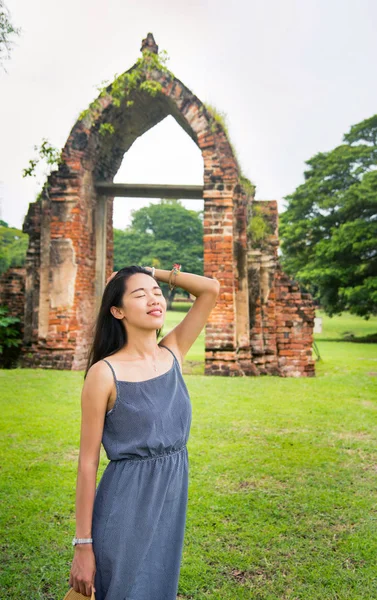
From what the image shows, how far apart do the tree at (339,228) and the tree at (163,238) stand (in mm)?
9583

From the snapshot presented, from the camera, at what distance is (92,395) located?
175 centimetres

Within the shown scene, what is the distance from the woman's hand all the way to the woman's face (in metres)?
0.76

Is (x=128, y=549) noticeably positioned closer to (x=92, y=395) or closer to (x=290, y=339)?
(x=92, y=395)

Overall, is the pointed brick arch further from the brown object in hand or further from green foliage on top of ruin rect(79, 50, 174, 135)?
the brown object in hand

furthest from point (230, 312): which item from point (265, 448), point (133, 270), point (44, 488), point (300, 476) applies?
point (133, 270)

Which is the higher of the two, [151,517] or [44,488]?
[151,517]

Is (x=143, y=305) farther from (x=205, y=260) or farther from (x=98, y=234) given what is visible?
(x=98, y=234)

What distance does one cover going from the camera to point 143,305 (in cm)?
195

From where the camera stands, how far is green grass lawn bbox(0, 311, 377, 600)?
8.92ft

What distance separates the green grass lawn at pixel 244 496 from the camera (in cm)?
272

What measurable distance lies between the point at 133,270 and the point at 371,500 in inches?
107

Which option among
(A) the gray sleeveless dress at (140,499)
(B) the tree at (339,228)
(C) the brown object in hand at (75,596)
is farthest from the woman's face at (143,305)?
(B) the tree at (339,228)

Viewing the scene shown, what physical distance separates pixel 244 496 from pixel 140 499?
222 cm

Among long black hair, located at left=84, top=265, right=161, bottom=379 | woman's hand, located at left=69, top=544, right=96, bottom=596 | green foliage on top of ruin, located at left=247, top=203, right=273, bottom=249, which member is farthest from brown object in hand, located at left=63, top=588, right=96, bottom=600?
green foliage on top of ruin, located at left=247, top=203, right=273, bottom=249
